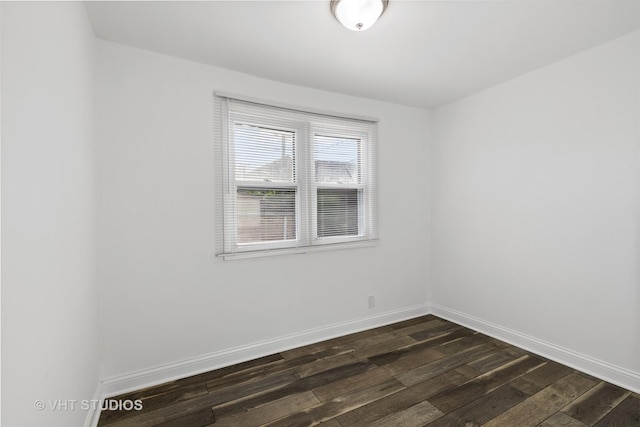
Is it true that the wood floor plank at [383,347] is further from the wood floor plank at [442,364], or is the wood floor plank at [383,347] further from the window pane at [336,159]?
the window pane at [336,159]

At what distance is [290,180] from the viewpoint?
2.87 m

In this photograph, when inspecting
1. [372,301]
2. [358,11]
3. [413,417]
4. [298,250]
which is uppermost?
[358,11]

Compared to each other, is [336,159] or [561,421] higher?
[336,159]

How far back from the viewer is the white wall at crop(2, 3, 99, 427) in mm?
873

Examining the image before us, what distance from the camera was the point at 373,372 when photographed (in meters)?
2.40

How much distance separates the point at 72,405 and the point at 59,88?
1527 millimetres

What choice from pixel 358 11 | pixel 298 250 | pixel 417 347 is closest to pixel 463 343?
pixel 417 347

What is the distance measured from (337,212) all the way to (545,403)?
7.31ft

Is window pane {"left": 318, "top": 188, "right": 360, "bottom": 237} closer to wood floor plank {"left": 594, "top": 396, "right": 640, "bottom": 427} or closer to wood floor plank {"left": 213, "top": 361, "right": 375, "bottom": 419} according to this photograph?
wood floor plank {"left": 213, "top": 361, "right": 375, "bottom": 419}

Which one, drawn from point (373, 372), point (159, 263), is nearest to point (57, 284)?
point (159, 263)

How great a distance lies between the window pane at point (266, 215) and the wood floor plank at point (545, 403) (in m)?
2.11

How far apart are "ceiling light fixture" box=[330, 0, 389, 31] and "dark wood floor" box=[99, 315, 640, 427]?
2490 mm

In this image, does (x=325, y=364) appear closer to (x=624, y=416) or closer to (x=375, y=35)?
(x=624, y=416)

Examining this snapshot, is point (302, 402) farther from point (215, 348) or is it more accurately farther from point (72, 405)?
point (72, 405)
